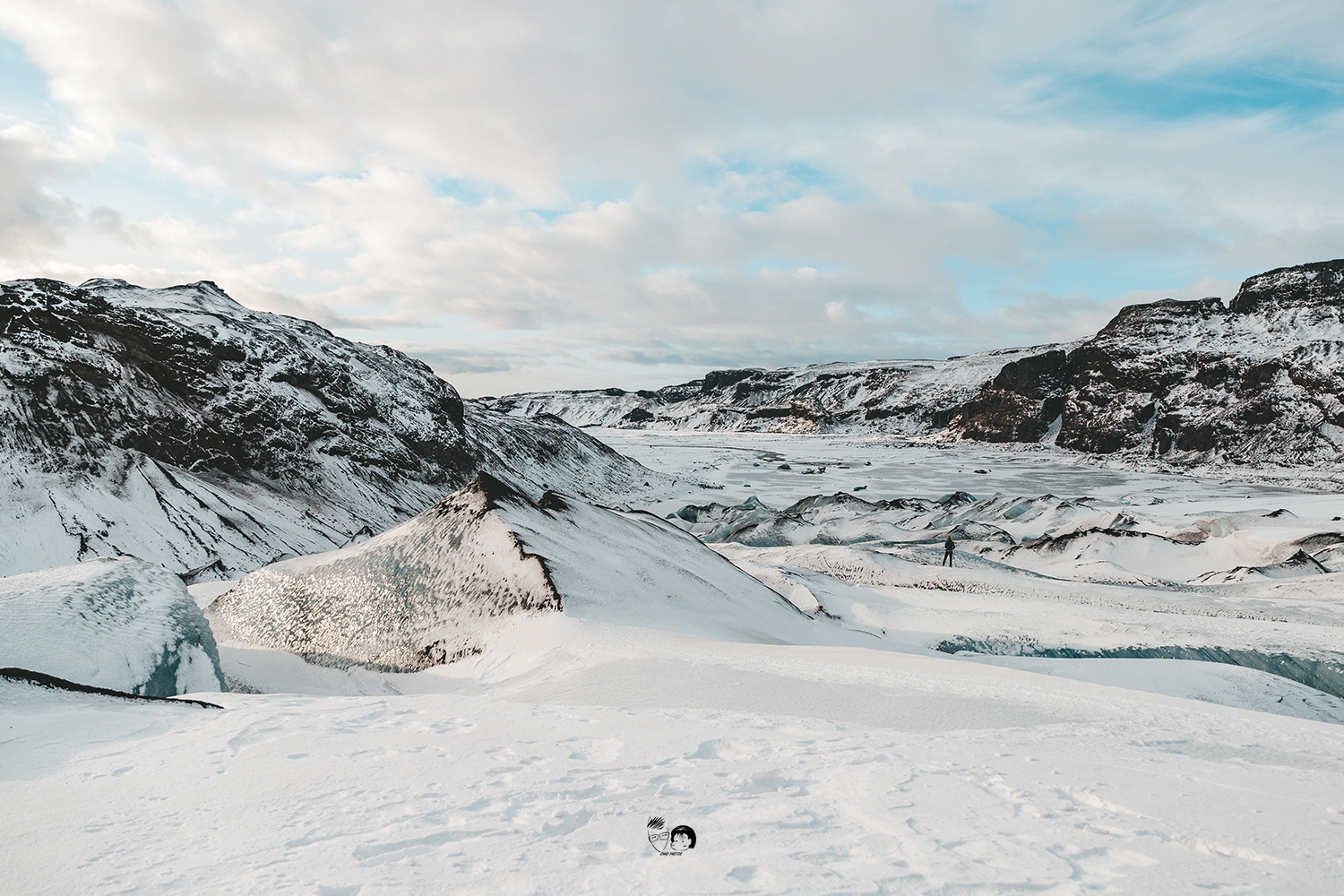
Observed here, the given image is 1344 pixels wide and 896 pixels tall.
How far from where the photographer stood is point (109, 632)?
22.0 feet

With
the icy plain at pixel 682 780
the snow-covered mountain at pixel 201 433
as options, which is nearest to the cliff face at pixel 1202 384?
the snow-covered mountain at pixel 201 433

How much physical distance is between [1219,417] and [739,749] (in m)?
74.8

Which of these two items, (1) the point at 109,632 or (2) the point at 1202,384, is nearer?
(1) the point at 109,632

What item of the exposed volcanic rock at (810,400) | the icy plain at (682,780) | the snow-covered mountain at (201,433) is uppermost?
the exposed volcanic rock at (810,400)

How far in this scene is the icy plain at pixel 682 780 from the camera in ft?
8.81

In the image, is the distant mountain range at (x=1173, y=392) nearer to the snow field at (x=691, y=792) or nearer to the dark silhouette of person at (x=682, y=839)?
the snow field at (x=691, y=792)

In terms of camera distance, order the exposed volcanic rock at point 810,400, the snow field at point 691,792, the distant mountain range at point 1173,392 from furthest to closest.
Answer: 1. the exposed volcanic rock at point 810,400
2. the distant mountain range at point 1173,392
3. the snow field at point 691,792

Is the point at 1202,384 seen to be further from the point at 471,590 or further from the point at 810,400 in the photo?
the point at 471,590

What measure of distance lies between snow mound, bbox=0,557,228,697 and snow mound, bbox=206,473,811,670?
→ 133 cm

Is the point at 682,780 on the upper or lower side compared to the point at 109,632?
lower

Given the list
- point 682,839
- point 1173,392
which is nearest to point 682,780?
point 682,839

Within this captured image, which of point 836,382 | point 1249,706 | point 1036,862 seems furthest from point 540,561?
point 836,382

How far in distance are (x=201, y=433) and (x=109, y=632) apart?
63.0 ft

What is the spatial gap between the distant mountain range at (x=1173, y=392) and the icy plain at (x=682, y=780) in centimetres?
6585
